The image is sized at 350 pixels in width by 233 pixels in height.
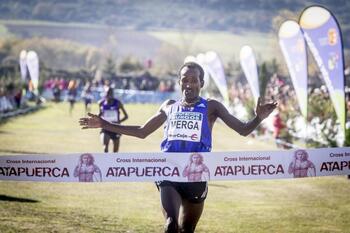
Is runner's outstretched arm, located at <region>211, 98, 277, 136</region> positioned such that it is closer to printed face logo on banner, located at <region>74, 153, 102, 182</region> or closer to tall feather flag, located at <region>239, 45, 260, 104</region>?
printed face logo on banner, located at <region>74, 153, 102, 182</region>

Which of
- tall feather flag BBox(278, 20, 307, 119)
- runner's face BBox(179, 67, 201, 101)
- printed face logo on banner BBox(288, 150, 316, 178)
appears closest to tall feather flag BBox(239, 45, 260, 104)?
tall feather flag BBox(278, 20, 307, 119)

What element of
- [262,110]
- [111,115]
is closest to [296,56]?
[111,115]

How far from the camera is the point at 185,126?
6.41 meters

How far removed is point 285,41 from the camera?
17375 mm

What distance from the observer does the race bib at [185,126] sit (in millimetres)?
6410

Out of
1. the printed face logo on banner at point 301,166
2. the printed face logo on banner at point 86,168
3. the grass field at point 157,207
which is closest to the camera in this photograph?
the printed face logo on banner at point 86,168

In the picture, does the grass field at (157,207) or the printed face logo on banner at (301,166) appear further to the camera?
the grass field at (157,207)

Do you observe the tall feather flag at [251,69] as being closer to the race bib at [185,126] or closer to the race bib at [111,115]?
the race bib at [111,115]

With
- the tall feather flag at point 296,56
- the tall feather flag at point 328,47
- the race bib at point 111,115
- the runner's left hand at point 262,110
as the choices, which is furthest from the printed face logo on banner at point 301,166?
the tall feather flag at point 296,56

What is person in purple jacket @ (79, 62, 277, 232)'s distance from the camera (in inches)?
249

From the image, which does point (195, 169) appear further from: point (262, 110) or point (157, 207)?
point (157, 207)

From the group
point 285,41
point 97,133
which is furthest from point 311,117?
point 97,133

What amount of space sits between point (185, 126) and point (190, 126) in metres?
0.05

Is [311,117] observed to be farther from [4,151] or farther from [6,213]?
[6,213]
